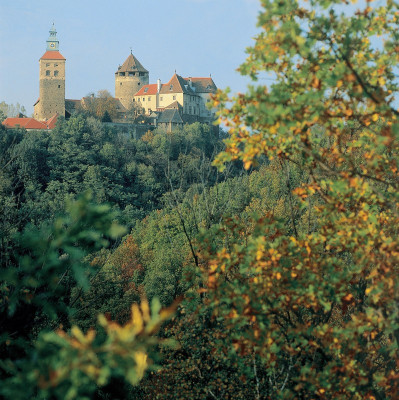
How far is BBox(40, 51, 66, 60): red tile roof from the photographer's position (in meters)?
87.3

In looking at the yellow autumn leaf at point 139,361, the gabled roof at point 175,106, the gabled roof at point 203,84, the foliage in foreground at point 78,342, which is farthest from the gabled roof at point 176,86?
the yellow autumn leaf at point 139,361

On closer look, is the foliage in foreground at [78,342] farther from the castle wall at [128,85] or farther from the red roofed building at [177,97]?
the castle wall at [128,85]

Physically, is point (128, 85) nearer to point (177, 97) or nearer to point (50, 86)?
point (177, 97)

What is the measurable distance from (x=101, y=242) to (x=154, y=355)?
107 centimetres

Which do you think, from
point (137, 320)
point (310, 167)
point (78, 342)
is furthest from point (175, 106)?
point (137, 320)

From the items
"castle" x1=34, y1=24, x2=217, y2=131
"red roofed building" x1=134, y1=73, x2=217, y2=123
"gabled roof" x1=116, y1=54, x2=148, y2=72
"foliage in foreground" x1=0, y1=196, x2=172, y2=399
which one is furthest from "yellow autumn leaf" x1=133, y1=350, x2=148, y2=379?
"gabled roof" x1=116, y1=54, x2=148, y2=72

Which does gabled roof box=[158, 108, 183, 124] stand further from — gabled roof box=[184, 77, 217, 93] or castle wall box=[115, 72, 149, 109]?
castle wall box=[115, 72, 149, 109]

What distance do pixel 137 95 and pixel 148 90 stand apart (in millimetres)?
2043

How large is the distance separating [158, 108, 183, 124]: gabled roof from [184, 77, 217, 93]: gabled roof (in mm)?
11628

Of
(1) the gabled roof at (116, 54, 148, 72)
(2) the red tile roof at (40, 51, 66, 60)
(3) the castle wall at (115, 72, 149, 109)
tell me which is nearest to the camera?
(2) the red tile roof at (40, 51, 66, 60)

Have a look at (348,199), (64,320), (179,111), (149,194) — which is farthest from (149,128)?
(348,199)

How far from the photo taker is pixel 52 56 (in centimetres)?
8781

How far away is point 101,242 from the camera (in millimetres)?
4223

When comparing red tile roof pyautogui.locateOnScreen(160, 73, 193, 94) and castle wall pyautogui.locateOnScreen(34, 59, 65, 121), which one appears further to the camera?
red tile roof pyautogui.locateOnScreen(160, 73, 193, 94)
